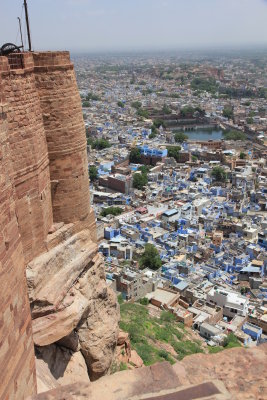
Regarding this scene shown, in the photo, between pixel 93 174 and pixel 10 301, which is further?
pixel 93 174

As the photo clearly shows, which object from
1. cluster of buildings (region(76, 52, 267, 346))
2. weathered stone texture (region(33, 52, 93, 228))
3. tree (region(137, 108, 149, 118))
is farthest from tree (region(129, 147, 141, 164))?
weathered stone texture (region(33, 52, 93, 228))

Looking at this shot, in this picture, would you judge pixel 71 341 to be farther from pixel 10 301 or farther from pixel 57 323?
pixel 10 301

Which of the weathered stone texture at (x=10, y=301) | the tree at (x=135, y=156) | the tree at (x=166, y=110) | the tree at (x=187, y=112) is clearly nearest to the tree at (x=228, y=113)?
the tree at (x=187, y=112)

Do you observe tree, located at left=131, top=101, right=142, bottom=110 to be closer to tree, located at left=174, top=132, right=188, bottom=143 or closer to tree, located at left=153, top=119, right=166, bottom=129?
tree, located at left=153, top=119, right=166, bottom=129

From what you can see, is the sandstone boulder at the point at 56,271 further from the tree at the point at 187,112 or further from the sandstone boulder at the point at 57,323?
the tree at the point at 187,112

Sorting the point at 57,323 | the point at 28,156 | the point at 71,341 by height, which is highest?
the point at 28,156

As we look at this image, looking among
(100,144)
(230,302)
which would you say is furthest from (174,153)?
(230,302)

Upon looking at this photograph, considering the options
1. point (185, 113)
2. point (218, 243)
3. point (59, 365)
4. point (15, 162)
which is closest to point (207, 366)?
point (15, 162)
